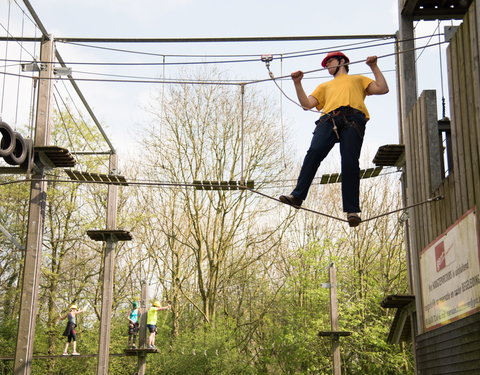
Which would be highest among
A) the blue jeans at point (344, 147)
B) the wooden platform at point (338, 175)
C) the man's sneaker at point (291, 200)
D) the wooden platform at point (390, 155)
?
the wooden platform at point (390, 155)

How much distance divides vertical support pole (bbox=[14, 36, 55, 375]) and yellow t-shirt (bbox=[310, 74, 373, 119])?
6.37m

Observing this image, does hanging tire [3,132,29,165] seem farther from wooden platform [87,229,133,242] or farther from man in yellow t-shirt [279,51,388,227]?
man in yellow t-shirt [279,51,388,227]

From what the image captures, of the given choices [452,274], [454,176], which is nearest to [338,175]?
[454,176]

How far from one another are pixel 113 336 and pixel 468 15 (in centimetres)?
2043

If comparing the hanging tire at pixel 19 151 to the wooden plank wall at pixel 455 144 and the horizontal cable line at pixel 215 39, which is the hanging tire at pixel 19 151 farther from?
the wooden plank wall at pixel 455 144

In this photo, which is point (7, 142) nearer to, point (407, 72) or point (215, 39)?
point (215, 39)

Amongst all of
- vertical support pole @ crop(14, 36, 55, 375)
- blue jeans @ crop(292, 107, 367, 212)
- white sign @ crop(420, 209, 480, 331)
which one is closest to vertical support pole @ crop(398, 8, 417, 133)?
white sign @ crop(420, 209, 480, 331)

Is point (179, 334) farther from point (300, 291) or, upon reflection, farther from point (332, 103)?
point (332, 103)

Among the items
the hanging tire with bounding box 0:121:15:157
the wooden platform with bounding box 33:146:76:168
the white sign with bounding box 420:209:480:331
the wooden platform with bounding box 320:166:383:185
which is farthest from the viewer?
the wooden platform with bounding box 320:166:383:185

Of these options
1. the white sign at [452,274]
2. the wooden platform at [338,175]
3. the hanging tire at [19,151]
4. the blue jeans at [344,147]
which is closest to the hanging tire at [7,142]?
the hanging tire at [19,151]

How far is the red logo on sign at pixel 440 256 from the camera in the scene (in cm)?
751

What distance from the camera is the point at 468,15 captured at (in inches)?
268

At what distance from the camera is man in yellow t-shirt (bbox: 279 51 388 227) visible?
635cm

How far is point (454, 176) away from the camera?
287 inches
